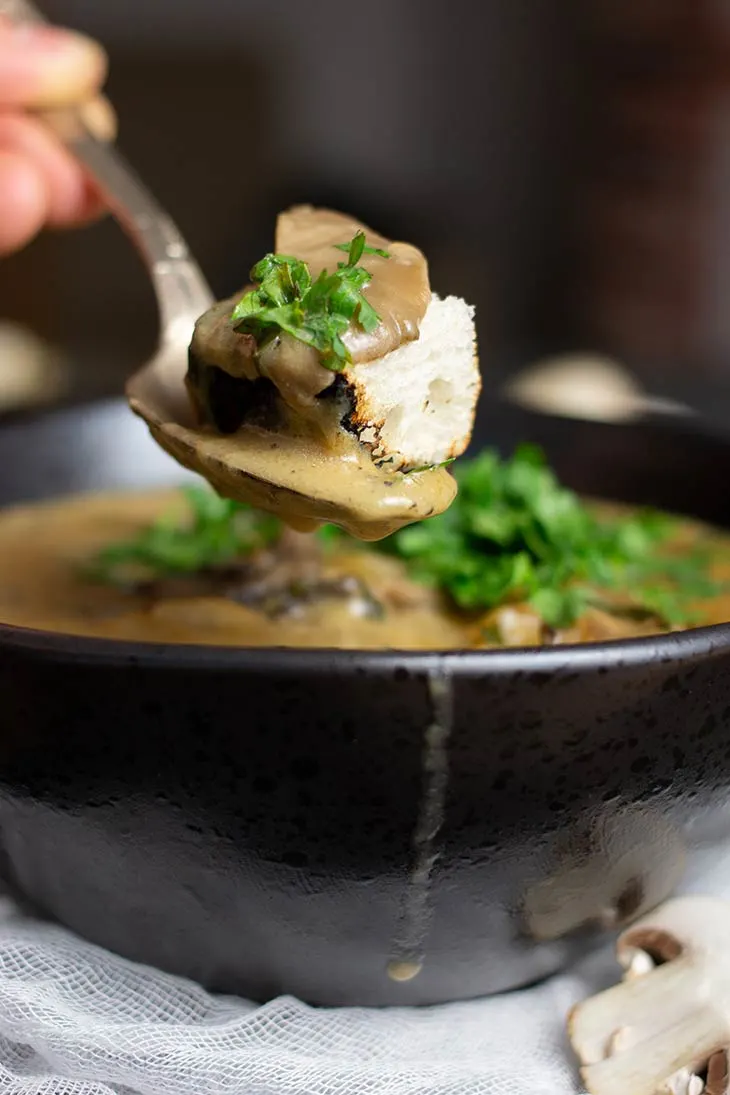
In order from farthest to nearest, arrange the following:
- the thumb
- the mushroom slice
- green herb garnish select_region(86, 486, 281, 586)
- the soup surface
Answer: the thumb → green herb garnish select_region(86, 486, 281, 586) → the soup surface → the mushroom slice

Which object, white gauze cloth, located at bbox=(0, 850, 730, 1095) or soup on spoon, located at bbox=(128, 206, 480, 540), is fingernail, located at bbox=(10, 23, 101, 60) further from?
white gauze cloth, located at bbox=(0, 850, 730, 1095)

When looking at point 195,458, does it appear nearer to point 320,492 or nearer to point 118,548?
point 320,492

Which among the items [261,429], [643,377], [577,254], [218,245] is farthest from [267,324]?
[218,245]

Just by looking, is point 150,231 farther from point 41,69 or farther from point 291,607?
point 291,607

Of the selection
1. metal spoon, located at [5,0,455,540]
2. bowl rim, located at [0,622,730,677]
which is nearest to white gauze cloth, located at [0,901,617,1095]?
bowl rim, located at [0,622,730,677]

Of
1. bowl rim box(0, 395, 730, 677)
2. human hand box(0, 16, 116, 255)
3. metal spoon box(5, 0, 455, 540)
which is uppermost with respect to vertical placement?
human hand box(0, 16, 116, 255)

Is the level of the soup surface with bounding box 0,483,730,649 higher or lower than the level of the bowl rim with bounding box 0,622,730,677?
lower

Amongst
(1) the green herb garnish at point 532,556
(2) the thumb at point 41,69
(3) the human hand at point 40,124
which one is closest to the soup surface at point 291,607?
(1) the green herb garnish at point 532,556
